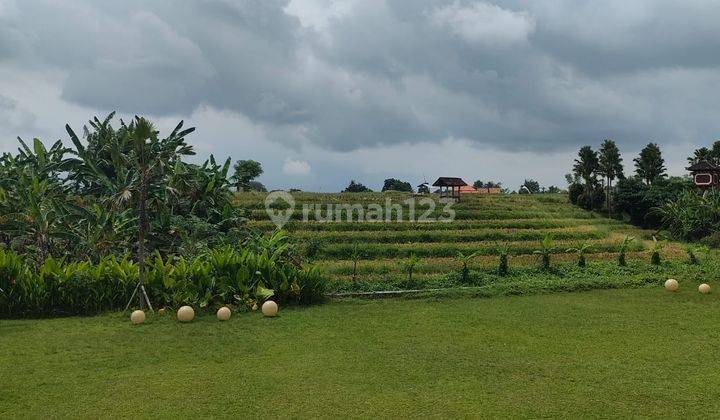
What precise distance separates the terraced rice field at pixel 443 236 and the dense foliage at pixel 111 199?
3.60 m

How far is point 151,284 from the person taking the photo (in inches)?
391

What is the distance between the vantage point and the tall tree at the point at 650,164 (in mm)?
34031

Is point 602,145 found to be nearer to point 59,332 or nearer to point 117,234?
point 117,234

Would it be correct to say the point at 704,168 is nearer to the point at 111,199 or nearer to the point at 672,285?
the point at 672,285

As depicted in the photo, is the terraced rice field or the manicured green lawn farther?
the terraced rice field

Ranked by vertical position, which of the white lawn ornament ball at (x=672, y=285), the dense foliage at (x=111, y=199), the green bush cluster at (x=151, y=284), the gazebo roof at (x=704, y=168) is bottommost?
the white lawn ornament ball at (x=672, y=285)

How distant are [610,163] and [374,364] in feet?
94.9

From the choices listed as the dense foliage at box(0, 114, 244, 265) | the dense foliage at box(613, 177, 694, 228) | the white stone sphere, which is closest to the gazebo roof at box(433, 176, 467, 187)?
the dense foliage at box(613, 177, 694, 228)

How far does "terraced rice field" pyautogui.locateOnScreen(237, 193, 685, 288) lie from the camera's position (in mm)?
16281

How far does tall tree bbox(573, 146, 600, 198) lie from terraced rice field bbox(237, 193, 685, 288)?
2.44 m

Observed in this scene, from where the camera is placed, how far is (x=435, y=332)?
328 inches

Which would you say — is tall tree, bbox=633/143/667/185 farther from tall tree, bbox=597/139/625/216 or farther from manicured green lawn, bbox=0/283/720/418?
manicured green lawn, bbox=0/283/720/418

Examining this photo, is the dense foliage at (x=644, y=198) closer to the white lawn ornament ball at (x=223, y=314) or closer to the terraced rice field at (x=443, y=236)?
the terraced rice field at (x=443, y=236)

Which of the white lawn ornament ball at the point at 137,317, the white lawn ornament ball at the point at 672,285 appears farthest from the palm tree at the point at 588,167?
the white lawn ornament ball at the point at 137,317
